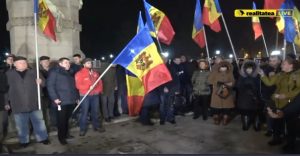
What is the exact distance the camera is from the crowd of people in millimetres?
7445

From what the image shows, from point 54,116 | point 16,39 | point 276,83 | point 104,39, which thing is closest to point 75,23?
point 16,39

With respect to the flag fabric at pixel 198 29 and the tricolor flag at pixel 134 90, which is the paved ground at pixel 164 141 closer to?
the tricolor flag at pixel 134 90

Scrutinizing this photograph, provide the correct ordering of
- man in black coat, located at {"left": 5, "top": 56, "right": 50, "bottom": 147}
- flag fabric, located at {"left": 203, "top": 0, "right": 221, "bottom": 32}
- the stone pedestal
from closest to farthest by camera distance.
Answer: man in black coat, located at {"left": 5, "top": 56, "right": 50, "bottom": 147} → the stone pedestal → flag fabric, located at {"left": 203, "top": 0, "right": 221, "bottom": 32}

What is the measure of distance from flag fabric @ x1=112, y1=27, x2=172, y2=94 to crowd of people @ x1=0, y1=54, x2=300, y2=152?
1264 millimetres

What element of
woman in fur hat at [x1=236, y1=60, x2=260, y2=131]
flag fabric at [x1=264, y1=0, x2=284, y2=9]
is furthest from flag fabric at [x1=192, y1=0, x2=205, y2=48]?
woman in fur hat at [x1=236, y1=60, x2=260, y2=131]

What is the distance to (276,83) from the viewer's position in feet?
25.1

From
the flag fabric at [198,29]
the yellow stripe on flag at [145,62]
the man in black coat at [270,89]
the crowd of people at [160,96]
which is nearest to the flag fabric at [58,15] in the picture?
the crowd of people at [160,96]

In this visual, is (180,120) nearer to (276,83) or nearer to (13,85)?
(276,83)

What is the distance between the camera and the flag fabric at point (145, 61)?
314 inches

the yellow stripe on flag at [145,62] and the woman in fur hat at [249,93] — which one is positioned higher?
the yellow stripe on flag at [145,62]

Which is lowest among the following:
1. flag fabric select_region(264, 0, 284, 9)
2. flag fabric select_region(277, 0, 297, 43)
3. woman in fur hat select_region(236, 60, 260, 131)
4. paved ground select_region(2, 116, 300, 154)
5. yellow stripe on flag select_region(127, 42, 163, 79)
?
paved ground select_region(2, 116, 300, 154)

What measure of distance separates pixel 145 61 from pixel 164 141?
179cm

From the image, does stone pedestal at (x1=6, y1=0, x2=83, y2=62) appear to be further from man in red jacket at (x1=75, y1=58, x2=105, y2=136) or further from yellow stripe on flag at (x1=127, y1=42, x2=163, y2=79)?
yellow stripe on flag at (x1=127, y1=42, x2=163, y2=79)

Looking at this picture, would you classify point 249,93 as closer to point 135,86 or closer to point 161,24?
point 135,86
